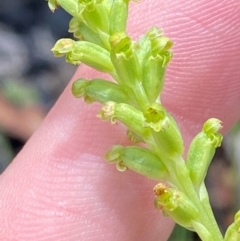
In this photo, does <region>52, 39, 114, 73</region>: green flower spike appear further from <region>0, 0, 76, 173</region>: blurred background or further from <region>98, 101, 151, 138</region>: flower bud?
<region>0, 0, 76, 173</region>: blurred background

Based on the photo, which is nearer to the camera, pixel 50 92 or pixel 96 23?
pixel 96 23

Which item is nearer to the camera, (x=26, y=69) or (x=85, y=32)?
(x=85, y=32)

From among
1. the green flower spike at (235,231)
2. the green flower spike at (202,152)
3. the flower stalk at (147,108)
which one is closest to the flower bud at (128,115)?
the flower stalk at (147,108)

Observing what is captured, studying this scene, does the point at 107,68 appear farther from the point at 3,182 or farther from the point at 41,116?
the point at 41,116

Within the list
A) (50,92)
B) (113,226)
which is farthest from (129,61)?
(50,92)

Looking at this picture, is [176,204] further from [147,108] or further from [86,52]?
[86,52]

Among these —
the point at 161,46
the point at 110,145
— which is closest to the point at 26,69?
the point at 110,145

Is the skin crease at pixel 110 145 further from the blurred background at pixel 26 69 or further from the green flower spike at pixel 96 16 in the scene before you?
the blurred background at pixel 26 69
